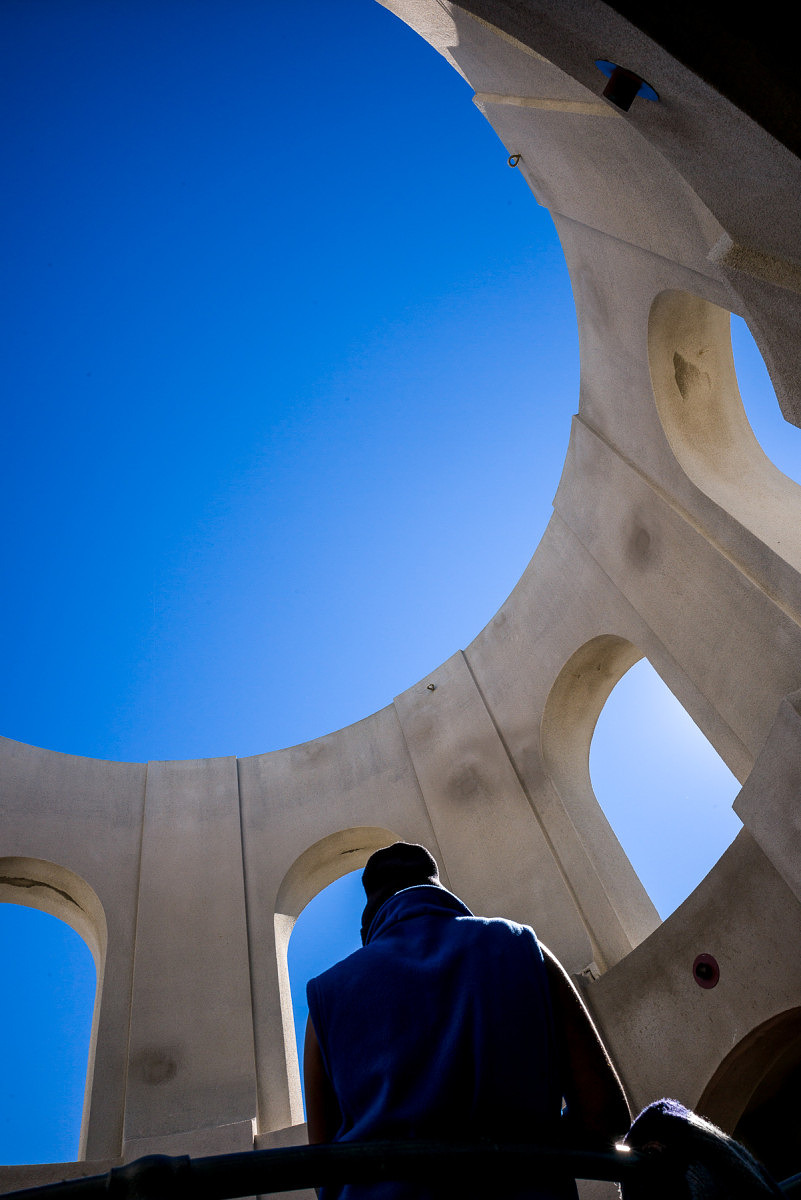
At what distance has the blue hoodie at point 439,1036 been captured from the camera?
130 cm

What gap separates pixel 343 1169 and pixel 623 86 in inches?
131

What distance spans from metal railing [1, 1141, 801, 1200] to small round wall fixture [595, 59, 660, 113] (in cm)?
318

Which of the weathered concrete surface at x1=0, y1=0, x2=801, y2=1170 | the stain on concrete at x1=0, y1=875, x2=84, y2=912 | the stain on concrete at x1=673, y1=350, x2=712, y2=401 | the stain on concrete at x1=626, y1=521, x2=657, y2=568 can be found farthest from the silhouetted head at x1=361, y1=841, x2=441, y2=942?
the stain on concrete at x1=0, y1=875, x2=84, y2=912

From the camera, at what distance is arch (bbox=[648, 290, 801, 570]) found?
6.43 meters

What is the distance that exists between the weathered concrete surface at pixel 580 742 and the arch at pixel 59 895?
0.05m

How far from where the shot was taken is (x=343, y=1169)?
886mm

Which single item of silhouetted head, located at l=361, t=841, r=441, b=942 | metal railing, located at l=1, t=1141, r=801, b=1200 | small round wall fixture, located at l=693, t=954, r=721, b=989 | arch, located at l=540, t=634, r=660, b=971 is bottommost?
metal railing, located at l=1, t=1141, r=801, b=1200

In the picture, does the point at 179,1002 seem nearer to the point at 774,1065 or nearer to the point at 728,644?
the point at 774,1065

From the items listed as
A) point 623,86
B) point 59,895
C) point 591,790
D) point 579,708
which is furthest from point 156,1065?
point 623,86

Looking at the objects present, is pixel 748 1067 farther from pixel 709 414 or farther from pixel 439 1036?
pixel 439 1036

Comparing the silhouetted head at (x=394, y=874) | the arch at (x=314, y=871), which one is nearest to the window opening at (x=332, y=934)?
the arch at (x=314, y=871)

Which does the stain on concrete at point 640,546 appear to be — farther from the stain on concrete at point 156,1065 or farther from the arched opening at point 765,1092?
the stain on concrete at point 156,1065

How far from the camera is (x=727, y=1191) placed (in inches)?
34.0

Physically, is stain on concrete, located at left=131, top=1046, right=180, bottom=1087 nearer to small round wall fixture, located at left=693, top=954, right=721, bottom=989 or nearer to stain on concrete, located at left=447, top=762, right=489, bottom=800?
stain on concrete, located at left=447, top=762, right=489, bottom=800
